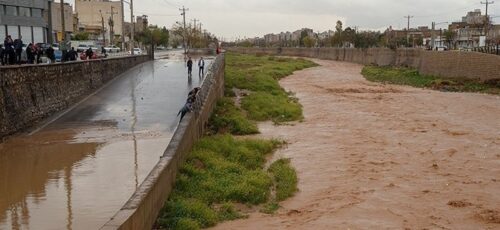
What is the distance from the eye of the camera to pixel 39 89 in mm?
21094

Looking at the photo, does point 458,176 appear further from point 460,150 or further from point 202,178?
point 202,178

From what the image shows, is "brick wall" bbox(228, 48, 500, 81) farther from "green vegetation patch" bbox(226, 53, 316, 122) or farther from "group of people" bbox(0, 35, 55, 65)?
"group of people" bbox(0, 35, 55, 65)

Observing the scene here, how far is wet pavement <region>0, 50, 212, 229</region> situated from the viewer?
36.2 feet

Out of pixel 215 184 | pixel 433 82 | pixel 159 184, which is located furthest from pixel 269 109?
pixel 433 82

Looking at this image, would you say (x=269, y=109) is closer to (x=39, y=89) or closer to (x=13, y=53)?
(x=39, y=89)

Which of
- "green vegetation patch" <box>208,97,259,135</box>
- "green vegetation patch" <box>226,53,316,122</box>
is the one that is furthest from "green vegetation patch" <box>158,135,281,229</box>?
"green vegetation patch" <box>226,53,316,122</box>

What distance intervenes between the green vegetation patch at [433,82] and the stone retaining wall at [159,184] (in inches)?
1062

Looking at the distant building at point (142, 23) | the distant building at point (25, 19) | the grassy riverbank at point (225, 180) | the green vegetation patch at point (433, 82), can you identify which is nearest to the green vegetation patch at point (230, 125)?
the grassy riverbank at point (225, 180)

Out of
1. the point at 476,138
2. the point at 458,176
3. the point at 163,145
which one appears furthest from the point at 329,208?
the point at 476,138

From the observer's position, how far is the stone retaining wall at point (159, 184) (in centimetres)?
832

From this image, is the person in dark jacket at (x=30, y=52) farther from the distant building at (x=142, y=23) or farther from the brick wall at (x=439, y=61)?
the distant building at (x=142, y=23)

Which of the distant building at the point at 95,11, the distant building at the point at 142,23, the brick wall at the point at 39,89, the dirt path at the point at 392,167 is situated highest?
the distant building at the point at 95,11

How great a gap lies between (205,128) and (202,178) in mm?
7063

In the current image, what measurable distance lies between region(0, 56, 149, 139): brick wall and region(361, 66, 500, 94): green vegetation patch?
25.3 metres
